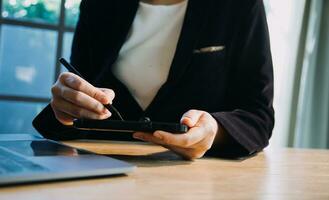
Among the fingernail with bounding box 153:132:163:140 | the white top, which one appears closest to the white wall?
the white top

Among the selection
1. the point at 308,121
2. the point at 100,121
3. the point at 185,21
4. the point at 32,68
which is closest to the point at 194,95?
the point at 185,21

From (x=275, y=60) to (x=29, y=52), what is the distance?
5.41ft

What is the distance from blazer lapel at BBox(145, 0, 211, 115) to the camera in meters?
0.88

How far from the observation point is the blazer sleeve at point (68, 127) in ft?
2.70

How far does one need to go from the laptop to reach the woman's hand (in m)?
0.10

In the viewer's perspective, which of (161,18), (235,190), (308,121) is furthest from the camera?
(308,121)

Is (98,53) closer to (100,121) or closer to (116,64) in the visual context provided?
(116,64)

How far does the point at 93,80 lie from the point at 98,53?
0.24 ft

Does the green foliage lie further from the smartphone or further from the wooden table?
the smartphone

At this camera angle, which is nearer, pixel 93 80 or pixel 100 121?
pixel 100 121

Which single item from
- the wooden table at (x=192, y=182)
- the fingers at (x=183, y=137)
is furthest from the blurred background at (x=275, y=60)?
the fingers at (x=183, y=137)

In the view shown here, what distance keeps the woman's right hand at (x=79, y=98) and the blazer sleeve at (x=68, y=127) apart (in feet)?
0.49

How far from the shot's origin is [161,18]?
1.02 metres

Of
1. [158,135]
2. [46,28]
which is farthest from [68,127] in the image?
[46,28]
